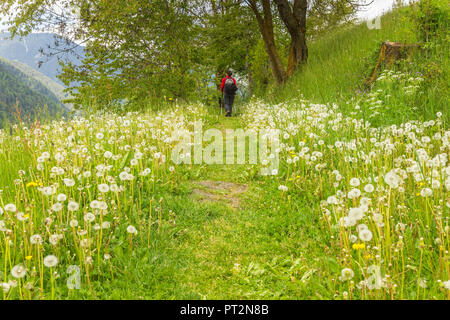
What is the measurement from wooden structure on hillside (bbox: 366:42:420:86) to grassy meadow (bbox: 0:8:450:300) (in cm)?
103

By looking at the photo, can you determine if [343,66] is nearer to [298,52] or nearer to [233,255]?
[298,52]

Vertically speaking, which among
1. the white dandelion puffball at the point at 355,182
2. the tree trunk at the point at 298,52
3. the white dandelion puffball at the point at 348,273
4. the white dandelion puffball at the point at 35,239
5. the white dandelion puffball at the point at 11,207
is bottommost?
the white dandelion puffball at the point at 348,273

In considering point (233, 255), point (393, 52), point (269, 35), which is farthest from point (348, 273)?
point (269, 35)

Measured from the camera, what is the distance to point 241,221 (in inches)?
148

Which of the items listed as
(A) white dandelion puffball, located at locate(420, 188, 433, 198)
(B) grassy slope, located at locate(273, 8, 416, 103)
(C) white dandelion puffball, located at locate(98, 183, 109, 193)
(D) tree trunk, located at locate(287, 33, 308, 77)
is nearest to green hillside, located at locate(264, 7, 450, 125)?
(B) grassy slope, located at locate(273, 8, 416, 103)

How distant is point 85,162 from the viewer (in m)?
4.23

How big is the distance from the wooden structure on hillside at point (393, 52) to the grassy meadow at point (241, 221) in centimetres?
103

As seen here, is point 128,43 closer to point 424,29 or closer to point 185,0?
point 185,0

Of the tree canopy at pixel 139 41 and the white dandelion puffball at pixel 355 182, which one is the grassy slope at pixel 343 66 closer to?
the tree canopy at pixel 139 41

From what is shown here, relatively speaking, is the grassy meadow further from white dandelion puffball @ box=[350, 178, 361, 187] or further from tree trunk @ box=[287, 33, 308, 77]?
tree trunk @ box=[287, 33, 308, 77]

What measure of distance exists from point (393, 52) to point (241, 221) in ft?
20.6

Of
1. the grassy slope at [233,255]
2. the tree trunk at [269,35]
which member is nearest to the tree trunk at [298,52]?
the tree trunk at [269,35]

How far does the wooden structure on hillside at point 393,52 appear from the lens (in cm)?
722

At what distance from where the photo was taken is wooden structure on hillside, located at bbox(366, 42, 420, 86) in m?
7.22
